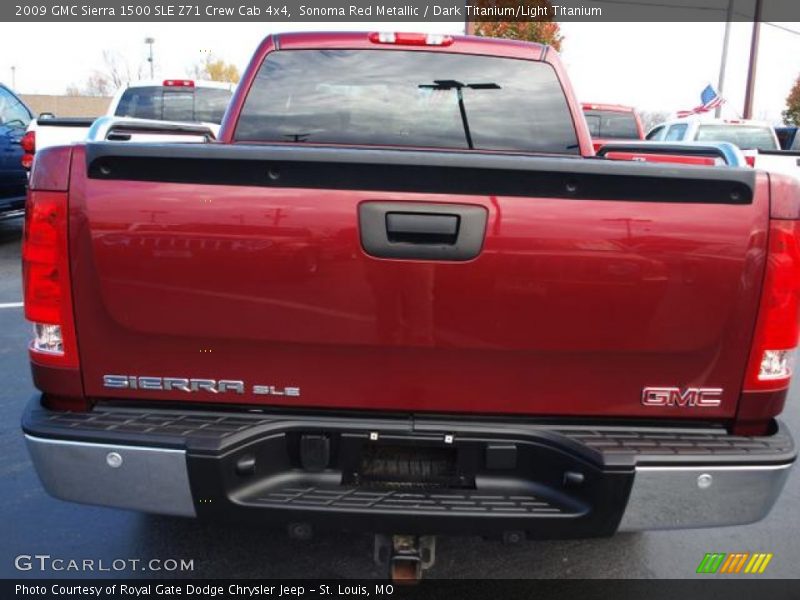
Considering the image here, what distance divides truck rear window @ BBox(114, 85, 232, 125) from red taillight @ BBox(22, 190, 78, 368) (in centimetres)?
849

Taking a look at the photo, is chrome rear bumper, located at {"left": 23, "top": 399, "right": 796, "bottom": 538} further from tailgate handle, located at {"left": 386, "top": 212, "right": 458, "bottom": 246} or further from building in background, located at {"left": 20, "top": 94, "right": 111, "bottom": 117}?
building in background, located at {"left": 20, "top": 94, "right": 111, "bottom": 117}

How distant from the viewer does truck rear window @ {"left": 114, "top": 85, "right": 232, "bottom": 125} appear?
33.5ft

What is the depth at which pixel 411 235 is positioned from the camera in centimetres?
215

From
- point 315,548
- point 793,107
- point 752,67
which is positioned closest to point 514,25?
point 752,67

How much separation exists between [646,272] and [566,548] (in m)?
1.67

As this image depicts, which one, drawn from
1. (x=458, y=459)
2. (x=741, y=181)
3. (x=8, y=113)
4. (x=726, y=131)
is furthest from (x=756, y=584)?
(x=726, y=131)

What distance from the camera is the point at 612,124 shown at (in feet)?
44.5

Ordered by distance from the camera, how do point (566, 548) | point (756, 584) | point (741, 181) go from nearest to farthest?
point (741, 181) < point (756, 584) < point (566, 548)

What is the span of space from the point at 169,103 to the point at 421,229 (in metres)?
9.14

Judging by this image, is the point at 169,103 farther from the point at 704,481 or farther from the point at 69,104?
the point at 69,104

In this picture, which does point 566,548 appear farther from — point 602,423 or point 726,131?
point 726,131

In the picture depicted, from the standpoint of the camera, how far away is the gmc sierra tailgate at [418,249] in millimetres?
2121

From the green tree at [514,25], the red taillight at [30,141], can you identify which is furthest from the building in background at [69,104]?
the red taillight at [30,141]

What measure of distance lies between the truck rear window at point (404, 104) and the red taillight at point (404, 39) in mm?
50
